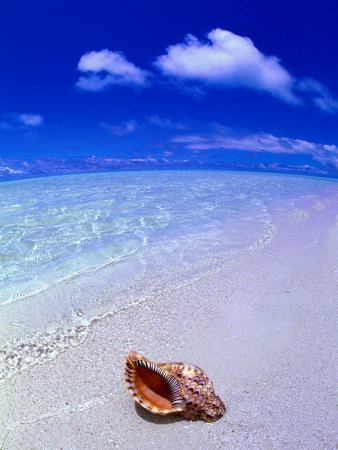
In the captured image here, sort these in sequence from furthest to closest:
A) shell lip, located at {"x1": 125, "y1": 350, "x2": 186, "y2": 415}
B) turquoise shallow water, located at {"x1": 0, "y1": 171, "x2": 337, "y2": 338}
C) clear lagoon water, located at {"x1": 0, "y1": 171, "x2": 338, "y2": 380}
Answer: turquoise shallow water, located at {"x1": 0, "y1": 171, "x2": 337, "y2": 338}, clear lagoon water, located at {"x1": 0, "y1": 171, "x2": 338, "y2": 380}, shell lip, located at {"x1": 125, "y1": 350, "x2": 186, "y2": 415}

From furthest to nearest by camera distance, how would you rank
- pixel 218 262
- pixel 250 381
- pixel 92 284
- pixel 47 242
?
pixel 47 242 < pixel 218 262 < pixel 92 284 < pixel 250 381

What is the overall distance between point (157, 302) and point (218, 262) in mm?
2469

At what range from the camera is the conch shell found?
2.53 m

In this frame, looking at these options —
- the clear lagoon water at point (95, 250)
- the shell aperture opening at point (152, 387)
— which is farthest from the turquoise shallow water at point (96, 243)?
the shell aperture opening at point (152, 387)

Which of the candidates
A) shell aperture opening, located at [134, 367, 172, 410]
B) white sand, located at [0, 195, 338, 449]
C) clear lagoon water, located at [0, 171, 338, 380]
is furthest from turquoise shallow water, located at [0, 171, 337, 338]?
shell aperture opening, located at [134, 367, 172, 410]

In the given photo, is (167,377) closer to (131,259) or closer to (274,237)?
(131,259)

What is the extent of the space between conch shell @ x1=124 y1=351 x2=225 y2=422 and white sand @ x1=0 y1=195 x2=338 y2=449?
0.55 ft

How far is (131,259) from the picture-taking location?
748cm

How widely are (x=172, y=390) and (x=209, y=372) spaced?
3.00ft

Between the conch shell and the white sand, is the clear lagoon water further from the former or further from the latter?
the conch shell

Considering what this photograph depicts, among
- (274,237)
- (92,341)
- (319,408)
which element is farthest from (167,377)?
(274,237)

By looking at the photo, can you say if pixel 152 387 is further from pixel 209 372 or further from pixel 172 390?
pixel 209 372

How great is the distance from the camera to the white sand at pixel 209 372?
256 centimetres

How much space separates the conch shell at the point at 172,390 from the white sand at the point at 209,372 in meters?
0.17
